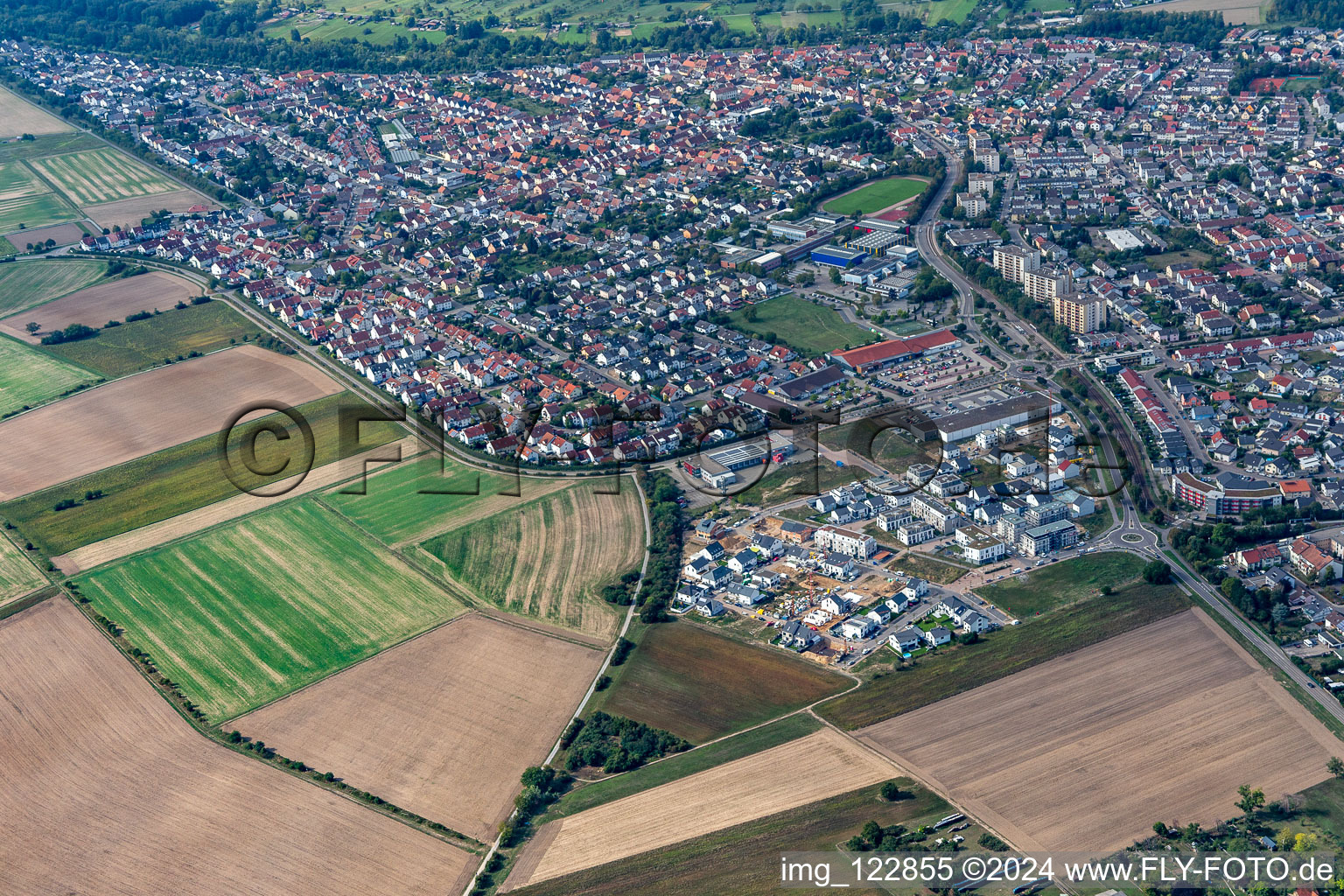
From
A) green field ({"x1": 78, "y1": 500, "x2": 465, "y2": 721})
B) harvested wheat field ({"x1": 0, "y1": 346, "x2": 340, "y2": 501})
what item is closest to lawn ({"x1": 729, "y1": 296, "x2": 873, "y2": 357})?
harvested wheat field ({"x1": 0, "y1": 346, "x2": 340, "y2": 501})

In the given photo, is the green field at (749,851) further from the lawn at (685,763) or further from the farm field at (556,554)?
the farm field at (556,554)

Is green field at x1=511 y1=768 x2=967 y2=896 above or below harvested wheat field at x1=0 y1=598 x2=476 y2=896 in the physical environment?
above

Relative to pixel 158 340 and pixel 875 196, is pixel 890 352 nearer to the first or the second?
pixel 875 196

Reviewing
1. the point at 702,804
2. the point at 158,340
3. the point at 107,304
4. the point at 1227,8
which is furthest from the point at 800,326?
the point at 1227,8

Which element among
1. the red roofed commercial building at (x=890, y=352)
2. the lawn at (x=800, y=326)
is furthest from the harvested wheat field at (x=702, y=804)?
the lawn at (x=800, y=326)

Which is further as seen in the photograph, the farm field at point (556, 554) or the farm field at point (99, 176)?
the farm field at point (99, 176)

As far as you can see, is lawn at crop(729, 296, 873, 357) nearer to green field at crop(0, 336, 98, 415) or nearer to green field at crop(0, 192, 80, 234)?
green field at crop(0, 336, 98, 415)
